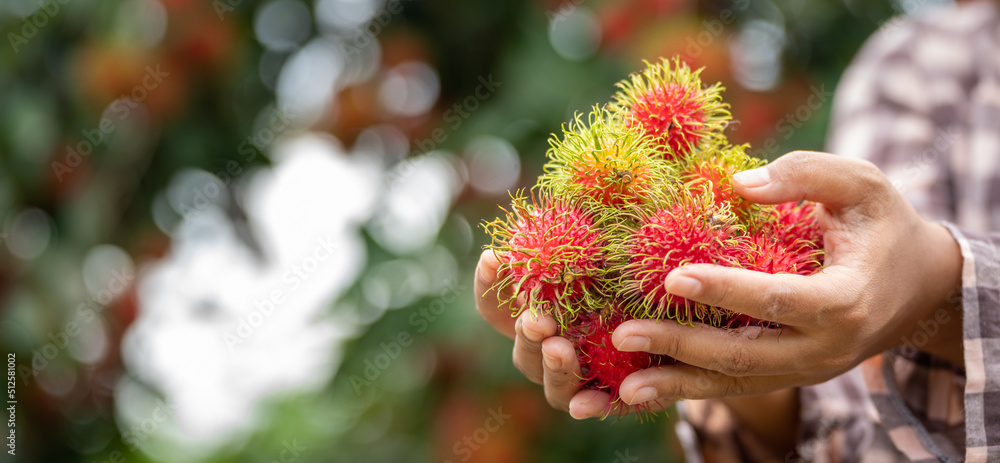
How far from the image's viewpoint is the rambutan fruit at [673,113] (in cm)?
55

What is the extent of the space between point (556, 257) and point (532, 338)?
6 centimetres

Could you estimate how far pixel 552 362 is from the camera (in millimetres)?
491

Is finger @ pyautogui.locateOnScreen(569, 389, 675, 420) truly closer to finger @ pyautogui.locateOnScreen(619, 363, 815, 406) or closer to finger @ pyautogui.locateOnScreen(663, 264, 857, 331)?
finger @ pyautogui.locateOnScreen(619, 363, 815, 406)

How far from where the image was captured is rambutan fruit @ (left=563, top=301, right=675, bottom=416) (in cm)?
51

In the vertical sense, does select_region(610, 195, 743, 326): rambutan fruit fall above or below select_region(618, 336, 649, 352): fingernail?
above

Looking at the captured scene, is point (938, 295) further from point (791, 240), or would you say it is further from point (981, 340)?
point (791, 240)

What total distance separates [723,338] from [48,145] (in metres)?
1.21

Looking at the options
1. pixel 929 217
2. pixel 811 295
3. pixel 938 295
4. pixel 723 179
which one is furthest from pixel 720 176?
pixel 929 217

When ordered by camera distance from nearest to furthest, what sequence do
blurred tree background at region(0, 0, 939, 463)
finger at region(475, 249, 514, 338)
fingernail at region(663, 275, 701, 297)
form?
fingernail at region(663, 275, 701, 297) < finger at region(475, 249, 514, 338) < blurred tree background at region(0, 0, 939, 463)

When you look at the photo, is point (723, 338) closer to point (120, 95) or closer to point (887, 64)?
point (887, 64)

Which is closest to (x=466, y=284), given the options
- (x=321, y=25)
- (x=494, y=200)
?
(x=494, y=200)

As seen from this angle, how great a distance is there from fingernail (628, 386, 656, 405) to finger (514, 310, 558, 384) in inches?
2.8

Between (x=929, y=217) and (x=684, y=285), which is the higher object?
(x=684, y=285)

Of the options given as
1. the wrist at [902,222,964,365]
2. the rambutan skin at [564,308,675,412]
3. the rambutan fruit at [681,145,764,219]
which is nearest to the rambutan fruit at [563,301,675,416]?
the rambutan skin at [564,308,675,412]
